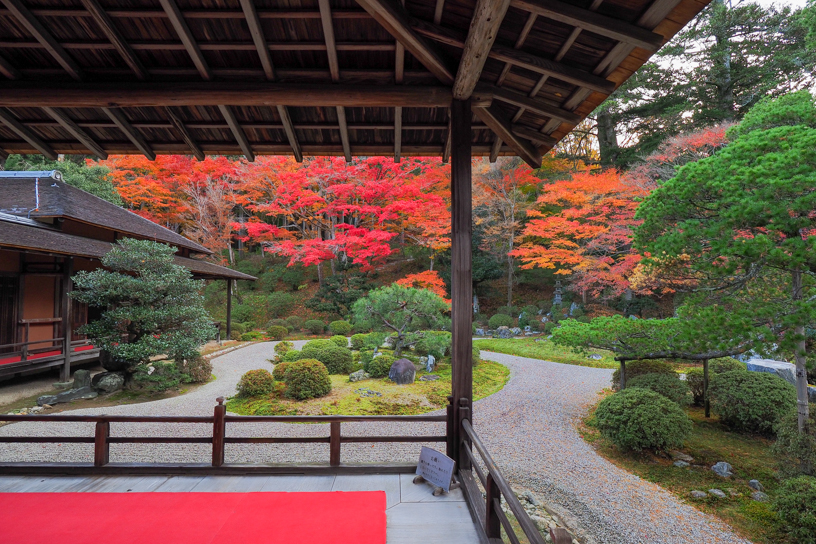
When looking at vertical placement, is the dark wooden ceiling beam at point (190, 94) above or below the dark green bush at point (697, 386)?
above

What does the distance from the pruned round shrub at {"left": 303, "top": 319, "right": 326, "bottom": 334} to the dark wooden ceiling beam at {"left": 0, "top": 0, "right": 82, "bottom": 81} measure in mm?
12564

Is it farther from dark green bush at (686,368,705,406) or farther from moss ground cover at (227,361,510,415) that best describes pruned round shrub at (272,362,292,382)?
dark green bush at (686,368,705,406)

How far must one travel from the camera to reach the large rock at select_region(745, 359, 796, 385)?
24.2 ft

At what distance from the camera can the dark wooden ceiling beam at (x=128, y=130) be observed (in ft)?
10.3

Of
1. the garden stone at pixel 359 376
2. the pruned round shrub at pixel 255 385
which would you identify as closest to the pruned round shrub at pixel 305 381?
the pruned round shrub at pixel 255 385

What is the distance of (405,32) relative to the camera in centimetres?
229

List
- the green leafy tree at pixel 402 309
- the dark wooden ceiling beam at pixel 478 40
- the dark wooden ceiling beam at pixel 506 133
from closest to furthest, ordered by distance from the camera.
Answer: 1. the dark wooden ceiling beam at pixel 478 40
2. the dark wooden ceiling beam at pixel 506 133
3. the green leafy tree at pixel 402 309

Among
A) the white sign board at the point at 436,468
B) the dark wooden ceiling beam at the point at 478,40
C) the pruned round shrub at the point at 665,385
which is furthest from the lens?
the pruned round shrub at the point at 665,385

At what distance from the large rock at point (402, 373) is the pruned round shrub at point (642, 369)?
3823 millimetres

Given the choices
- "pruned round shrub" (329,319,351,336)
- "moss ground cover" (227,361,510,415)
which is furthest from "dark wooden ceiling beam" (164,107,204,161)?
"pruned round shrub" (329,319,351,336)

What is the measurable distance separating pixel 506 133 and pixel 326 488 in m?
3.12

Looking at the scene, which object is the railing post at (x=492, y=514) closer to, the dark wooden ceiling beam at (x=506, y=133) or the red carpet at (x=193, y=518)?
the red carpet at (x=193, y=518)

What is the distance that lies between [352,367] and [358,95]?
23.2ft

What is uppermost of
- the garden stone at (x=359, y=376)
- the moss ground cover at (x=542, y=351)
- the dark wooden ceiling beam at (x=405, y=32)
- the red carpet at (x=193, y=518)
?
the dark wooden ceiling beam at (x=405, y=32)
